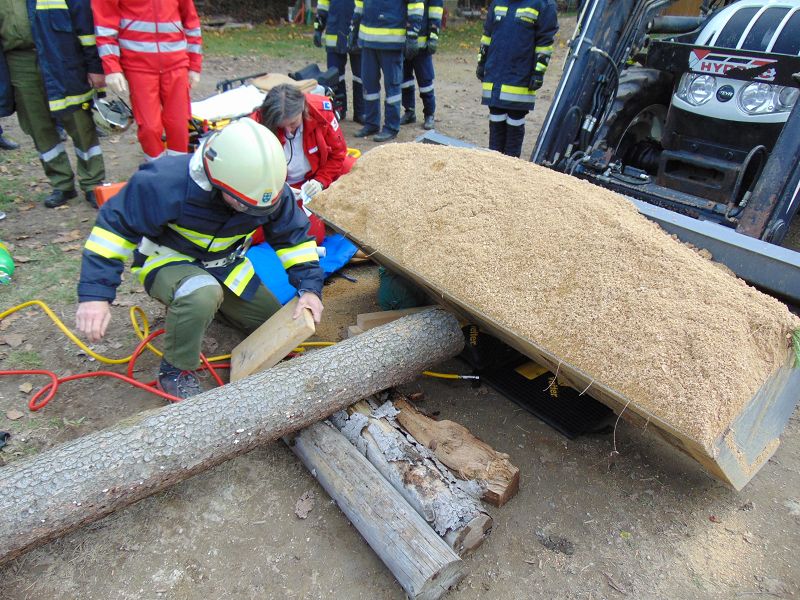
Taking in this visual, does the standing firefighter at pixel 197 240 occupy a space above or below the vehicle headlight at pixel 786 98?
below

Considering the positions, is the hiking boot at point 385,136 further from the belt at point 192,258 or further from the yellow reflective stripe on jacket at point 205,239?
the yellow reflective stripe on jacket at point 205,239

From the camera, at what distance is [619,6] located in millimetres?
4133

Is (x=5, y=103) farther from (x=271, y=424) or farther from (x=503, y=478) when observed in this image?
(x=503, y=478)

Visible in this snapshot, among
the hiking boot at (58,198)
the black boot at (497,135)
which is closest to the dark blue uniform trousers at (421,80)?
the black boot at (497,135)

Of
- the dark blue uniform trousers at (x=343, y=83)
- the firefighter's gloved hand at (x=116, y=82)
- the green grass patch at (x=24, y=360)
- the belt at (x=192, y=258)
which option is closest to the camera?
the belt at (x=192, y=258)

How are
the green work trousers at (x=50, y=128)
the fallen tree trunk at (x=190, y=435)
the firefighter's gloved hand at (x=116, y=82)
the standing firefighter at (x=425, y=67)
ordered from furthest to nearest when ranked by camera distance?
the standing firefighter at (x=425, y=67) → the green work trousers at (x=50, y=128) → the firefighter's gloved hand at (x=116, y=82) → the fallen tree trunk at (x=190, y=435)

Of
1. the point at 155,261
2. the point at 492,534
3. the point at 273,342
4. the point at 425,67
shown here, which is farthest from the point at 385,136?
the point at 492,534

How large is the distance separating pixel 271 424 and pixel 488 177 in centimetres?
161

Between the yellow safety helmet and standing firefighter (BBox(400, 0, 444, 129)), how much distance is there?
4.60 metres

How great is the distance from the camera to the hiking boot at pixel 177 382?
2.97 m

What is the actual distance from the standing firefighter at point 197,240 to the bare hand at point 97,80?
2502mm

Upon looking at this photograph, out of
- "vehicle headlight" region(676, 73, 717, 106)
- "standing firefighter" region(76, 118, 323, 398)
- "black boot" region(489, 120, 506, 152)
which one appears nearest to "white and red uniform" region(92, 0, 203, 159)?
"standing firefighter" region(76, 118, 323, 398)

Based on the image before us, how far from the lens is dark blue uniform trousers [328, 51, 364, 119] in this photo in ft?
24.3

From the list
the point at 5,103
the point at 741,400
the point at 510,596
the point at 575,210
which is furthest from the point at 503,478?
the point at 5,103
